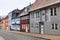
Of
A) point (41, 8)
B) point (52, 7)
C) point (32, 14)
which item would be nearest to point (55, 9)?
point (52, 7)

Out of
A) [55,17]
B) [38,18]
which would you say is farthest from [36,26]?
[55,17]

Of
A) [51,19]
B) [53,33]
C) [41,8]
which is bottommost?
[53,33]

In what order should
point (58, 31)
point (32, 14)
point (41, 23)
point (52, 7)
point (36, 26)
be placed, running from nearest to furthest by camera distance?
point (58, 31) → point (52, 7) → point (41, 23) → point (36, 26) → point (32, 14)

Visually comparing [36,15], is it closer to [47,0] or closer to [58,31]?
[47,0]

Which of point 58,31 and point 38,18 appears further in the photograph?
point 38,18

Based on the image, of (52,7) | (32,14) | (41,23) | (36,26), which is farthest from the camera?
(32,14)

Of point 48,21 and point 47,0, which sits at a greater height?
point 47,0

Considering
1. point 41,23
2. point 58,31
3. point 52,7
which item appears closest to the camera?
point 58,31

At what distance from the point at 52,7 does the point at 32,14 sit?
15.5 m

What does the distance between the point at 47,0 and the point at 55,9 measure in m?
5.29

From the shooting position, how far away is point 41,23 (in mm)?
45906

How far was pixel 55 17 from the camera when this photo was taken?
37.2 metres

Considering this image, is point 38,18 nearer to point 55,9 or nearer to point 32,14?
point 32,14

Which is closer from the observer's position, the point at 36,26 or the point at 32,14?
the point at 36,26
